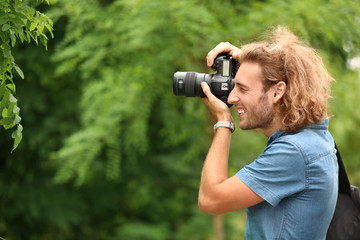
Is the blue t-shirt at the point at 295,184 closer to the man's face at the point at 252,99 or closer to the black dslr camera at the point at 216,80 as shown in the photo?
the man's face at the point at 252,99

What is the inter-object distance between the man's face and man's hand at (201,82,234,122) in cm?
5

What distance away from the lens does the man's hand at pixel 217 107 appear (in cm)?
188

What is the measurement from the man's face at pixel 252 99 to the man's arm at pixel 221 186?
74 millimetres

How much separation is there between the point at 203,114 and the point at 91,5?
4.09 feet

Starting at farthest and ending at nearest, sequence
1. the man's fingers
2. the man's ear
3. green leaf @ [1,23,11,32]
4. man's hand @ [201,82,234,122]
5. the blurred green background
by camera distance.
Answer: the blurred green background → the man's fingers → man's hand @ [201,82,234,122] → the man's ear → green leaf @ [1,23,11,32]

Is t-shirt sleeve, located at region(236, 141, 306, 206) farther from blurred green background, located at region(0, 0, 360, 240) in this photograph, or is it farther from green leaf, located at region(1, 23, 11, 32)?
blurred green background, located at region(0, 0, 360, 240)

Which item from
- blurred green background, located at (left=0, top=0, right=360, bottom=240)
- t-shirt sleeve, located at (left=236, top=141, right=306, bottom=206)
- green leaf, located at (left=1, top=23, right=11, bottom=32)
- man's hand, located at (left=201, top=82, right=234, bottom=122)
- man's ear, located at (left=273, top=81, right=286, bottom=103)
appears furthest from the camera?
blurred green background, located at (left=0, top=0, right=360, bottom=240)

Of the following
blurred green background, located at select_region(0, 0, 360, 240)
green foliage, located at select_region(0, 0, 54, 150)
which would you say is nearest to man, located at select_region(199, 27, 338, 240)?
green foliage, located at select_region(0, 0, 54, 150)

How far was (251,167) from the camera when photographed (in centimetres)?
169

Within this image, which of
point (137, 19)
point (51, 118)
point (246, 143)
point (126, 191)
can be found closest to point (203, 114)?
point (246, 143)

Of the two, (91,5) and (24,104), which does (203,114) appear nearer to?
(91,5)

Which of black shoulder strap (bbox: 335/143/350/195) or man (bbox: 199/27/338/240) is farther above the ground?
man (bbox: 199/27/338/240)

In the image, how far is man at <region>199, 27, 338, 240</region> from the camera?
1651 millimetres

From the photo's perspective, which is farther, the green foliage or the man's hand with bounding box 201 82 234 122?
the man's hand with bounding box 201 82 234 122
